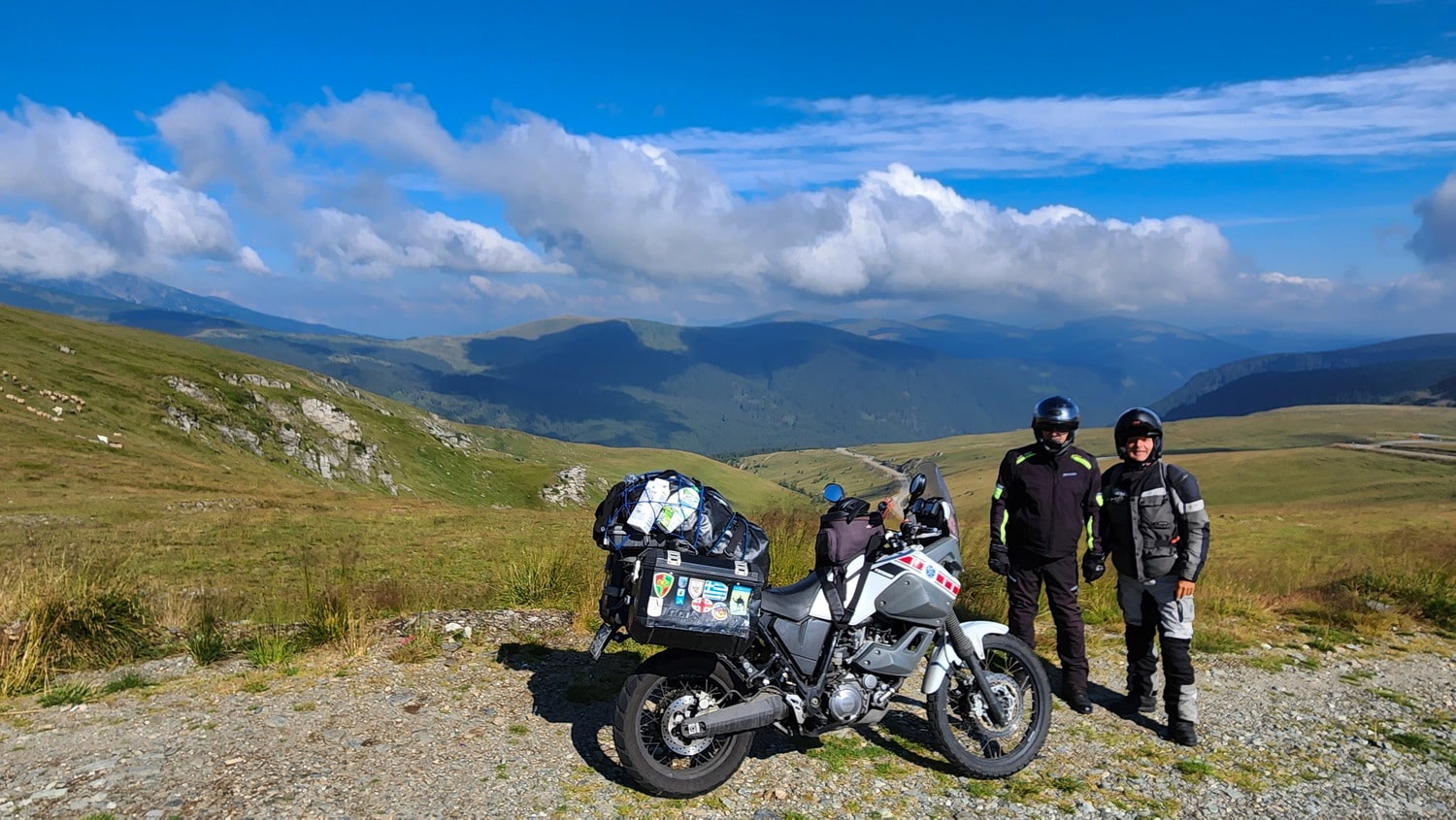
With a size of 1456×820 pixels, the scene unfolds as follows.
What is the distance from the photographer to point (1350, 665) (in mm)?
7340

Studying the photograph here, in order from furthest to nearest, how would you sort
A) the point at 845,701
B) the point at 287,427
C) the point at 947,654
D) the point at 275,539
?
1. the point at 287,427
2. the point at 275,539
3. the point at 947,654
4. the point at 845,701

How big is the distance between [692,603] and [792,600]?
0.82m

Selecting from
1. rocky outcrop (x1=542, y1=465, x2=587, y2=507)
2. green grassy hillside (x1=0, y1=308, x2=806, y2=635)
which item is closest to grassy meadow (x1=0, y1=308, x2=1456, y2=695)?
green grassy hillside (x1=0, y1=308, x2=806, y2=635)

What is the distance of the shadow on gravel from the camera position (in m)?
5.20

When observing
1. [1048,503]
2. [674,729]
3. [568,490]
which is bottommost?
[568,490]

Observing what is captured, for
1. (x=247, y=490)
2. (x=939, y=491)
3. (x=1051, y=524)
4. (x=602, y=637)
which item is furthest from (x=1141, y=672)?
(x=247, y=490)

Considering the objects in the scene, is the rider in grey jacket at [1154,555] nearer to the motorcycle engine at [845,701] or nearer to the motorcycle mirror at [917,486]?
the motorcycle mirror at [917,486]

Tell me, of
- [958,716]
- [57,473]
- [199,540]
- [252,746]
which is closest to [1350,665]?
[958,716]

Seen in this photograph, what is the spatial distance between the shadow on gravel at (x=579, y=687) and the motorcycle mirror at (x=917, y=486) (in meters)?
2.84

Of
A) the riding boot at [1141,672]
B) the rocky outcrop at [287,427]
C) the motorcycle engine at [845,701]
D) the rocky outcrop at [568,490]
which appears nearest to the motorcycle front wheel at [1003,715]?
the motorcycle engine at [845,701]

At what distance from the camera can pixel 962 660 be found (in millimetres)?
5254

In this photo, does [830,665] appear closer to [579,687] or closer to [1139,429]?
[579,687]

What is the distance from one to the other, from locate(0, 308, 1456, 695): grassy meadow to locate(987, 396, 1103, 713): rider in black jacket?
1335 millimetres

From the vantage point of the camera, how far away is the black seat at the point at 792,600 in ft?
15.8
